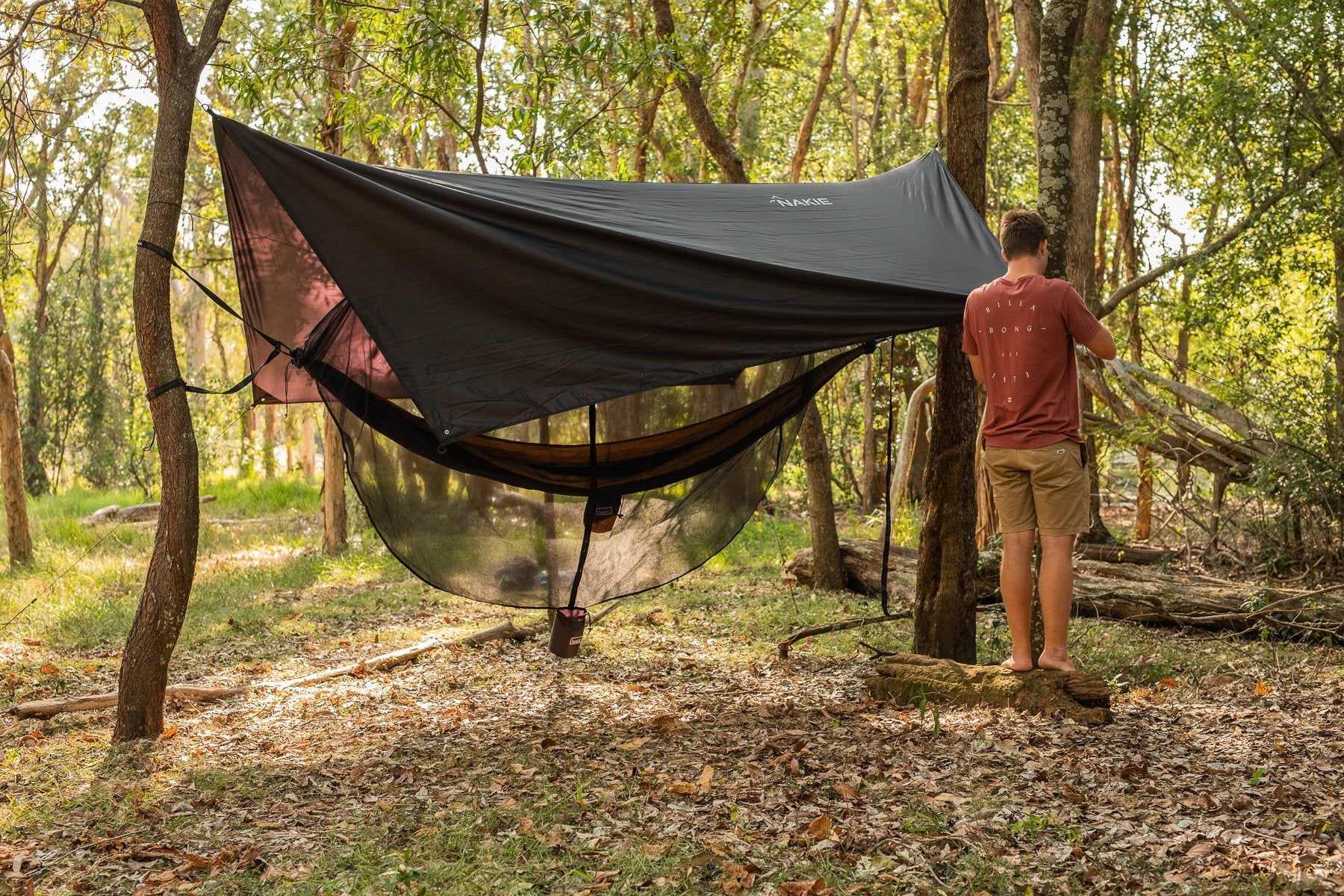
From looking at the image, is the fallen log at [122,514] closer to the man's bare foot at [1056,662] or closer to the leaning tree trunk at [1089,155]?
the leaning tree trunk at [1089,155]

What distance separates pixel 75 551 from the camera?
306 inches

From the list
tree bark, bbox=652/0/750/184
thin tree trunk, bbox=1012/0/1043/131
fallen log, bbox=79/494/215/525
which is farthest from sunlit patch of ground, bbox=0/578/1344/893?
fallen log, bbox=79/494/215/525

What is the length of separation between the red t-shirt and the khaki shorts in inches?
1.3

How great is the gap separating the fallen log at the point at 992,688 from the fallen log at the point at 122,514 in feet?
28.2

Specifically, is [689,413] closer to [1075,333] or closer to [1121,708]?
[1075,333]

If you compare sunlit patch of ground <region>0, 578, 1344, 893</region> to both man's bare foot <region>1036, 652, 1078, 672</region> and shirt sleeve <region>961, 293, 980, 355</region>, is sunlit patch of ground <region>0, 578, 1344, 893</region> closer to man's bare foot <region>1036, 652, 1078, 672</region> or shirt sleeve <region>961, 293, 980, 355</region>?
man's bare foot <region>1036, 652, 1078, 672</region>

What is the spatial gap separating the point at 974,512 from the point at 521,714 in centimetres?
168

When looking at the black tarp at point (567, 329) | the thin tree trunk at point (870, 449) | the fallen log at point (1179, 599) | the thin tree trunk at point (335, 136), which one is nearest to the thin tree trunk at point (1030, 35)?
the thin tree trunk at point (870, 449)

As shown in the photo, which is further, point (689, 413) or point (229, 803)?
point (689, 413)

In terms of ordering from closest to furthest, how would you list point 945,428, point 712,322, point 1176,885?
point 1176,885 → point 712,322 → point 945,428

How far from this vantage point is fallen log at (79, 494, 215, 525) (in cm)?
1019

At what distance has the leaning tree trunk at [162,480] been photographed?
10.6 feet

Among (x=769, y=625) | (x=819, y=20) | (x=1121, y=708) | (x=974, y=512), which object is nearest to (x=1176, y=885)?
(x=1121, y=708)

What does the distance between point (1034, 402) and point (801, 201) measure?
1.19m
